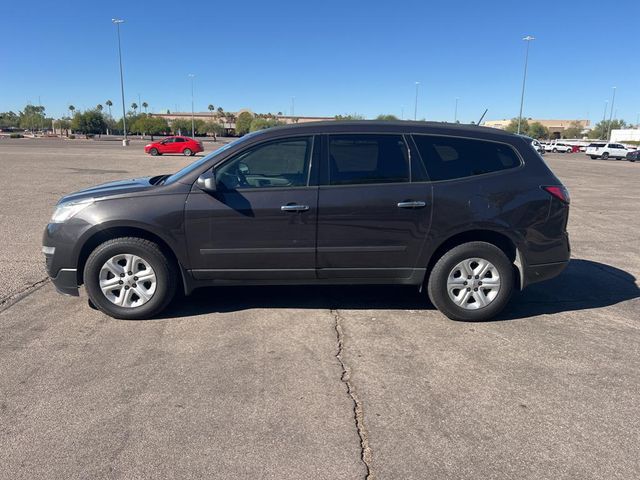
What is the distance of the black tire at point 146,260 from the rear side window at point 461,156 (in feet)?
8.50

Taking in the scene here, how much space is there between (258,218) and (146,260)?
1.09m

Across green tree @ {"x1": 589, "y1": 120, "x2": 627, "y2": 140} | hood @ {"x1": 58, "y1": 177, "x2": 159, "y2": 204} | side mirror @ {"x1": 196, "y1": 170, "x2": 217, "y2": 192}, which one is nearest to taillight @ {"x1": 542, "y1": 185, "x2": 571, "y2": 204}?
side mirror @ {"x1": 196, "y1": 170, "x2": 217, "y2": 192}

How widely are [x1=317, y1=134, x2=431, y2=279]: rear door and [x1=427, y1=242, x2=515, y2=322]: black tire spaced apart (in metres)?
0.26

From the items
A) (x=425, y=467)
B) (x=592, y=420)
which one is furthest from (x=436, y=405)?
(x=592, y=420)

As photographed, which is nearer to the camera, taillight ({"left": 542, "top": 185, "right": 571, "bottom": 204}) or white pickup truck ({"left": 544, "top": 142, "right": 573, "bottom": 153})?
taillight ({"left": 542, "top": 185, "right": 571, "bottom": 204})

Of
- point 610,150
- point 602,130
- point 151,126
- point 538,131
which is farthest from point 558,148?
point 151,126

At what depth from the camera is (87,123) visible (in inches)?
4257

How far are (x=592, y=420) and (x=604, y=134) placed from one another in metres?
135

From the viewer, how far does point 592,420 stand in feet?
10.2

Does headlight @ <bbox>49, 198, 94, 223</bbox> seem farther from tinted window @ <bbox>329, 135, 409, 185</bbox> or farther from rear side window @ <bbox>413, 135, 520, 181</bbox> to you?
rear side window @ <bbox>413, 135, 520, 181</bbox>

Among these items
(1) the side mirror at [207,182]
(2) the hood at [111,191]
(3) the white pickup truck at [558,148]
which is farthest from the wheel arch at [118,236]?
(3) the white pickup truck at [558,148]

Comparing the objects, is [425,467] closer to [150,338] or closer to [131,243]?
[150,338]

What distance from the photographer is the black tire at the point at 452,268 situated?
181 inches

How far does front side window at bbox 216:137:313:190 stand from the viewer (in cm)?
453
